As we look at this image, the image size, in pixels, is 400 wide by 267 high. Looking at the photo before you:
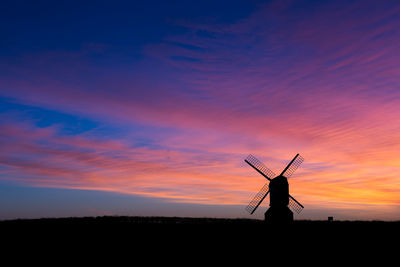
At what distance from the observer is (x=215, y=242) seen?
74.5 ft

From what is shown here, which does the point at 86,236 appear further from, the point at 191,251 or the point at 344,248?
the point at 344,248

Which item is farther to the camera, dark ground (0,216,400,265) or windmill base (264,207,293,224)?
windmill base (264,207,293,224)

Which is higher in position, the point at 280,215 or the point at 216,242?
the point at 280,215

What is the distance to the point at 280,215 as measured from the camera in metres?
34.8

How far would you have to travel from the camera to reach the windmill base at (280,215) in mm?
34656

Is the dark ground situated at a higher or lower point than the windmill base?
lower

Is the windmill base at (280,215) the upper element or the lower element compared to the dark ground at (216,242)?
upper

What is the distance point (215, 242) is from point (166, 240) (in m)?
2.90

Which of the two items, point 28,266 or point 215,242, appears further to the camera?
point 215,242

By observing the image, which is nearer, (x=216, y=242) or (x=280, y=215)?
(x=216, y=242)

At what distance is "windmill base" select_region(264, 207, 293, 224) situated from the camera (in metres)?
34.7

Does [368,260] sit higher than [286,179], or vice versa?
[286,179]

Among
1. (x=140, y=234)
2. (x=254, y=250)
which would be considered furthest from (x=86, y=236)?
(x=254, y=250)

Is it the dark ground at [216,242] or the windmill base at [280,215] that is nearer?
the dark ground at [216,242]
